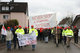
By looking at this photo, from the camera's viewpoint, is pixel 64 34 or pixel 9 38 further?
pixel 64 34

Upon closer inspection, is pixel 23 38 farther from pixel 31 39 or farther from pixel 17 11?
pixel 17 11

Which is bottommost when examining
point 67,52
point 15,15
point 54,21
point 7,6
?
point 67,52

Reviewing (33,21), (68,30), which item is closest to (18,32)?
(33,21)

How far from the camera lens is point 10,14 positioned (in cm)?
4394

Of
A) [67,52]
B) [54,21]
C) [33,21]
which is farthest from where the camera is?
[33,21]

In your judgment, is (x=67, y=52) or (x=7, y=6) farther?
(x=7, y=6)

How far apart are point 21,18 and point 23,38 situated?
34.6 m

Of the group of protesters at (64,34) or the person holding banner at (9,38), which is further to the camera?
the group of protesters at (64,34)

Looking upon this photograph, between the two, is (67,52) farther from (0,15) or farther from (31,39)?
(0,15)

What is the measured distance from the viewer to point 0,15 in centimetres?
4412

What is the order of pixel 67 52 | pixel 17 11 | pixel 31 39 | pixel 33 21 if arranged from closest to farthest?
pixel 67 52
pixel 31 39
pixel 33 21
pixel 17 11

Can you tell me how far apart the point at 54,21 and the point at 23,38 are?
3134mm

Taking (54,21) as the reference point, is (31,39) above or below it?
below

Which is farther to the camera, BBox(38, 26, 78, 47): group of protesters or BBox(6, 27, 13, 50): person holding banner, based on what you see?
BBox(38, 26, 78, 47): group of protesters
